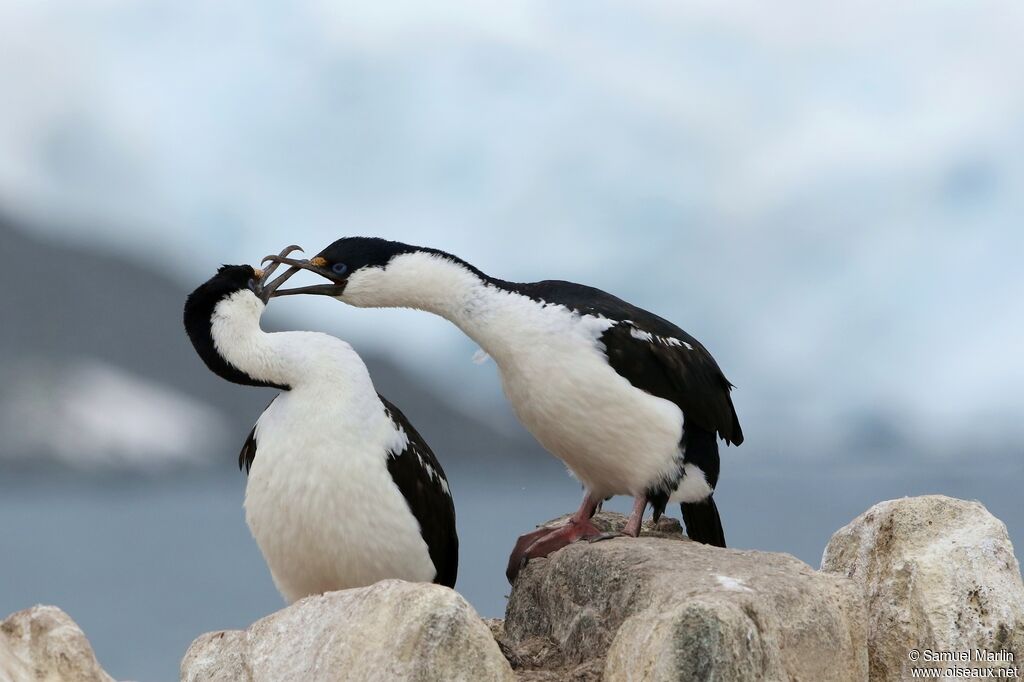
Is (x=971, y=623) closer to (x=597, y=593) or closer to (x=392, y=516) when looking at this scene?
(x=597, y=593)

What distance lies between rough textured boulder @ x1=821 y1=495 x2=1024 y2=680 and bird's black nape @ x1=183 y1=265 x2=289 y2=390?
325cm

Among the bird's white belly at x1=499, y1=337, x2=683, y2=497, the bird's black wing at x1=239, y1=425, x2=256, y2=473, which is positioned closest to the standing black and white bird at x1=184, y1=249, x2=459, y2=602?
the bird's black wing at x1=239, y1=425, x2=256, y2=473

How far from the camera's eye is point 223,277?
6.56 m

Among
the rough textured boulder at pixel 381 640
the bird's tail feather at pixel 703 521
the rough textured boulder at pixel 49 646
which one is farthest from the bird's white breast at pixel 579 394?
the rough textured boulder at pixel 49 646

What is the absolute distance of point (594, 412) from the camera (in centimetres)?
692

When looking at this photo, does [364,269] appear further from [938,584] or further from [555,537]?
[938,584]

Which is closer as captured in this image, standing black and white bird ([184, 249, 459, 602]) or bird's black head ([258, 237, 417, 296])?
standing black and white bird ([184, 249, 459, 602])

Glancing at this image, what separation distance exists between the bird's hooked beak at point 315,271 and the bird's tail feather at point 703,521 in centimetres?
244

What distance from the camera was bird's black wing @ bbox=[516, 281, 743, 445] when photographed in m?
7.05

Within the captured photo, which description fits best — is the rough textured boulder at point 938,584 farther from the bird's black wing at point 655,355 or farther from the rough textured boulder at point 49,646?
the rough textured boulder at point 49,646

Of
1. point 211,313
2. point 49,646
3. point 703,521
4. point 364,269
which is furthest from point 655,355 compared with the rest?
point 49,646

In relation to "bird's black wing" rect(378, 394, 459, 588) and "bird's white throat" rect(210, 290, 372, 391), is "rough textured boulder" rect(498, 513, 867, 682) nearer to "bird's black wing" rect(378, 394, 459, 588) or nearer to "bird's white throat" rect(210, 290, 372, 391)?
"bird's black wing" rect(378, 394, 459, 588)

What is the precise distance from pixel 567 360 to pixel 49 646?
9.66ft

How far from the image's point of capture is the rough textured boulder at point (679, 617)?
5.00 meters
